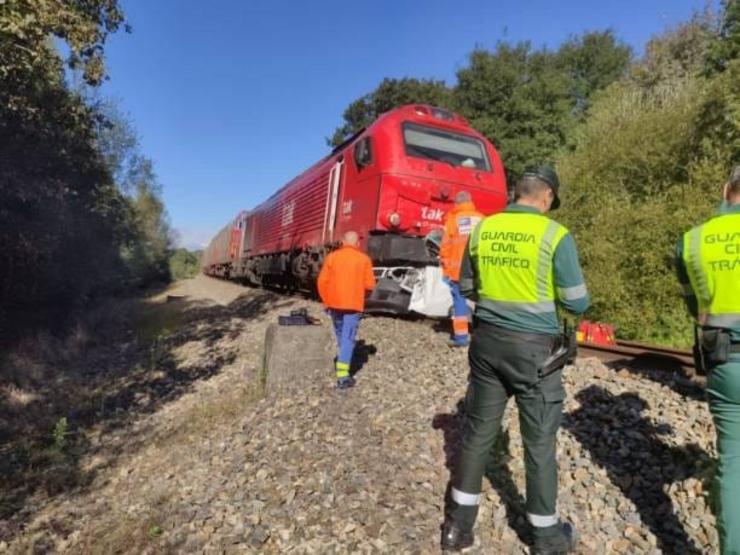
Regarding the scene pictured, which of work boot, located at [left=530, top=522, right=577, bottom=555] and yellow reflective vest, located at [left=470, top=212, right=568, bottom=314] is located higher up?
yellow reflective vest, located at [left=470, top=212, right=568, bottom=314]

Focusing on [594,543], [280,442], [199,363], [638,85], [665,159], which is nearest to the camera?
[594,543]

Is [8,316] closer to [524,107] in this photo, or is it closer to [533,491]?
[533,491]

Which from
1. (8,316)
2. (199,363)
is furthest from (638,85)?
(8,316)

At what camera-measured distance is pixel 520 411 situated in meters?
2.70

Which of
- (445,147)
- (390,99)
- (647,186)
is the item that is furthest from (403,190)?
(390,99)

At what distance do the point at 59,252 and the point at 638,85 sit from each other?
18.6m

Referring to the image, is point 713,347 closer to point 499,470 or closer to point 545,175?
point 545,175

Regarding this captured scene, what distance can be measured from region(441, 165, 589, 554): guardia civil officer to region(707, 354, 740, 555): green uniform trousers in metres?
0.65

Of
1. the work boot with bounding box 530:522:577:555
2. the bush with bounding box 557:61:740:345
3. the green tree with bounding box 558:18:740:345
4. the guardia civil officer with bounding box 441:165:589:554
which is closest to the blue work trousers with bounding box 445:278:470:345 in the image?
the bush with bounding box 557:61:740:345

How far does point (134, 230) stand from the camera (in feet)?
78.2

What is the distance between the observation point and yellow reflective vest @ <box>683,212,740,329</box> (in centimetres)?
229

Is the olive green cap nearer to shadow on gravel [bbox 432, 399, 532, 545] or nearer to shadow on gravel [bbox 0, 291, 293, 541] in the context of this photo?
shadow on gravel [bbox 432, 399, 532, 545]

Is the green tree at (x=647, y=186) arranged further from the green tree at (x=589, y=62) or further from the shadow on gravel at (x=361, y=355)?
the green tree at (x=589, y=62)

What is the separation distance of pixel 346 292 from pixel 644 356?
3.10m
